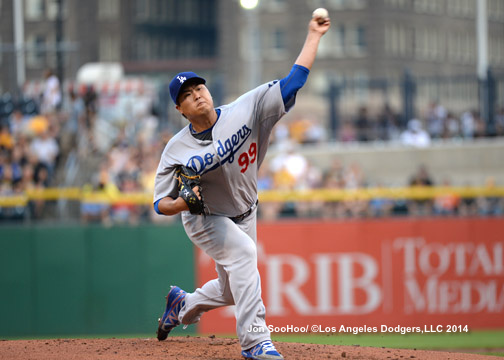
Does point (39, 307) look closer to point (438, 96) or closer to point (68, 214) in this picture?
point (68, 214)

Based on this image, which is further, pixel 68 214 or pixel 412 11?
pixel 412 11

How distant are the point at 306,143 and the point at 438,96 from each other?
3.00 metres

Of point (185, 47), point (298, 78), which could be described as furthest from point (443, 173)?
point (185, 47)

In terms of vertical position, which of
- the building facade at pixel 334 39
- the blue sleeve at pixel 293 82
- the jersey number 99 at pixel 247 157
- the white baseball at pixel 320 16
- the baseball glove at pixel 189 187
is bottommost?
the baseball glove at pixel 189 187

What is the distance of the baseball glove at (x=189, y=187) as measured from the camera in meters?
6.80

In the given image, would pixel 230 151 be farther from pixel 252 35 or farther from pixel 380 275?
pixel 252 35

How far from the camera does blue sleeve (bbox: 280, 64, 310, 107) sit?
22.9 feet

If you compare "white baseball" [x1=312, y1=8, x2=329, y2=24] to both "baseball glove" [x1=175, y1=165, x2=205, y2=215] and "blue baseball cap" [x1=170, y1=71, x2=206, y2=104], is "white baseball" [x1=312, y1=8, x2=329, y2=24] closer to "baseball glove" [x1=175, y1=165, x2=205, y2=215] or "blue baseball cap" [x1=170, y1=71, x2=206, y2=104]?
"blue baseball cap" [x1=170, y1=71, x2=206, y2=104]

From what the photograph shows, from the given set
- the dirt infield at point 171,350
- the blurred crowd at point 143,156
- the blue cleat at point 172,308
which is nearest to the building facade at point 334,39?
the blurred crowd at point 143,156

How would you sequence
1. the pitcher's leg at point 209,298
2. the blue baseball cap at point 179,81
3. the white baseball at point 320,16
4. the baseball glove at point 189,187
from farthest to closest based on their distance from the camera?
the pitcher's leg at point 209,298, the white baseball at point 320,16, the blue baseball cap at point 179,81, the baseball glove at point 189,187

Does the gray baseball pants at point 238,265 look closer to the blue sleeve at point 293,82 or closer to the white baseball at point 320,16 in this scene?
the blue sleeve at point 293,82

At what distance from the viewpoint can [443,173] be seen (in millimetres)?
18062

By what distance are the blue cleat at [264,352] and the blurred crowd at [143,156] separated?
481 centimetres

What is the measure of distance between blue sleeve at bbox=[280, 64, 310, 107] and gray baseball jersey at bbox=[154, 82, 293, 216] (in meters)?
0.05
